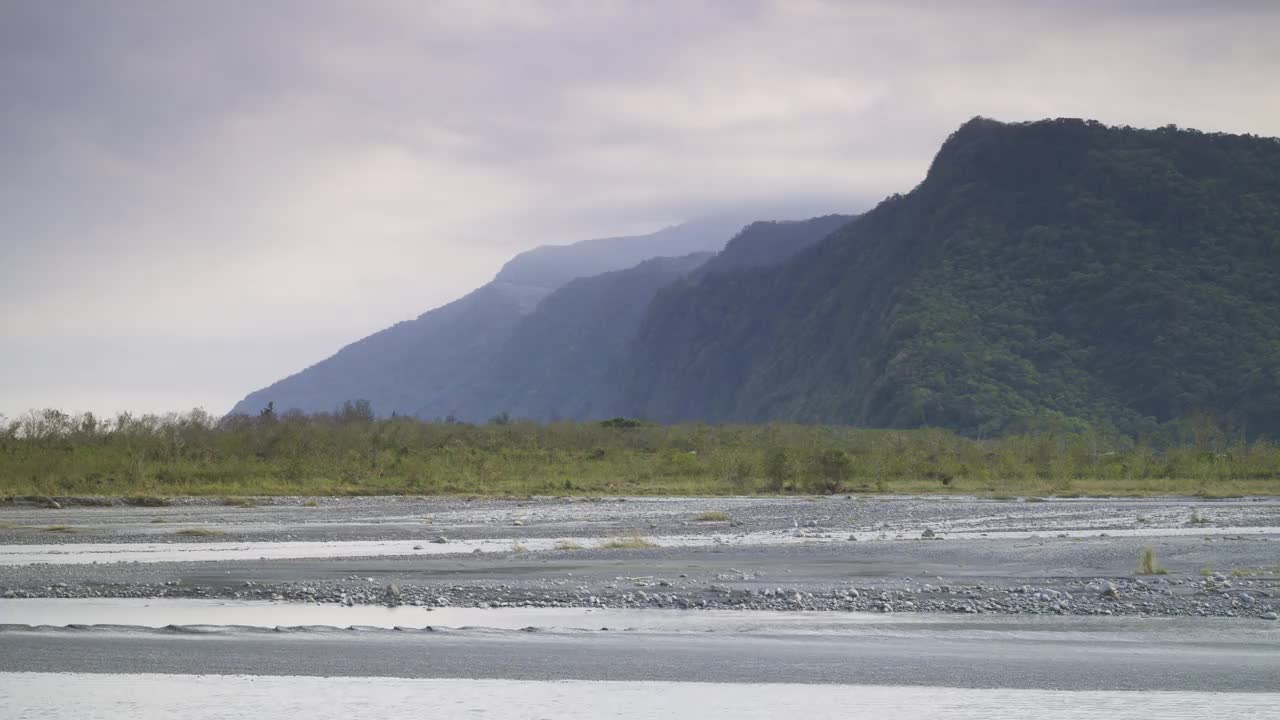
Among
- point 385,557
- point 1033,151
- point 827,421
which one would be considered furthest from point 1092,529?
point 1033,151

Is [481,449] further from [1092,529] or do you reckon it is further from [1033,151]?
[1033,151]

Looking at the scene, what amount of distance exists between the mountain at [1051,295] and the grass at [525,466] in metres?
44.1

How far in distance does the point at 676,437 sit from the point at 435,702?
70101 millimetres

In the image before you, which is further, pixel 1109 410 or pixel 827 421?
pixel 827 421

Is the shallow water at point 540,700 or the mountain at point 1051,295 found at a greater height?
the mountain at point 1051,295

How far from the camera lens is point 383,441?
223ft

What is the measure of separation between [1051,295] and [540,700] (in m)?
130

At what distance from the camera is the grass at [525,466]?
5153cm

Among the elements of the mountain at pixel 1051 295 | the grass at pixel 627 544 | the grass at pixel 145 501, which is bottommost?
the grass at pixel 627 544

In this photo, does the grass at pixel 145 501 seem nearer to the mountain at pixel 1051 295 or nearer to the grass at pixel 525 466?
the grass at pixel 525 466

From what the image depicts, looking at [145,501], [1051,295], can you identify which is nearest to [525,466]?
[145,501]

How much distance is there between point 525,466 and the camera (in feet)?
204

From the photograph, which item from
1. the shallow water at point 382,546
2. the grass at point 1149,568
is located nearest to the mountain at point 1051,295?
the shallow water at point 382,546

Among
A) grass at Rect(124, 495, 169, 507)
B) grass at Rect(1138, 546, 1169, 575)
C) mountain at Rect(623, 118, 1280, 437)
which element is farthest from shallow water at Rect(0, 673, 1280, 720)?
mountain at Rect(623, 118, 1280, 437)
